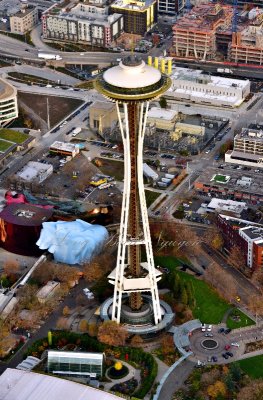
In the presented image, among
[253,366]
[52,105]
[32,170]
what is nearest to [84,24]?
[52,105]

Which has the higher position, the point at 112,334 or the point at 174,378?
the point at 112,334

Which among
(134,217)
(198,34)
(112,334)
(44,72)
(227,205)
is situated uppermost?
(134,217)

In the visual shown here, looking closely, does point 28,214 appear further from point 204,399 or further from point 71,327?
point 204,399

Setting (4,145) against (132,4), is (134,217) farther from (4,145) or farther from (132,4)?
(132,4)

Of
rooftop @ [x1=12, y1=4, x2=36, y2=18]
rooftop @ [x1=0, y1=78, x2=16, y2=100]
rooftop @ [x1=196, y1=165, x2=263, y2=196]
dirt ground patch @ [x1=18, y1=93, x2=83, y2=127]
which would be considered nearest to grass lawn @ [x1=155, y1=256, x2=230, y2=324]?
rooftop @ [x1=196, y1=165, x2=263, y2=196]

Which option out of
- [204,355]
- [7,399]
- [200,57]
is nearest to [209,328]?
[204,355]

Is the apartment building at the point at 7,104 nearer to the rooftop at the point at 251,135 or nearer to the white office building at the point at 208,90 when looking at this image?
the white office building at the point at 208,90

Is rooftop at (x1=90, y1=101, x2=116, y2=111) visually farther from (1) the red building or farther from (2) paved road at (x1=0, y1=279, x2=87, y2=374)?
(2) paved road at (x1=0, y1=279, x2=87, y2=374)
